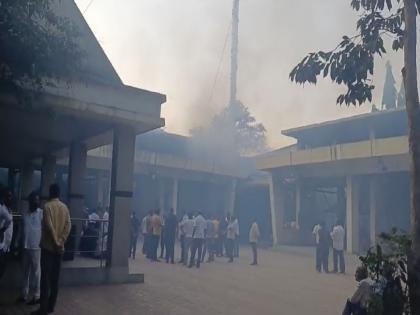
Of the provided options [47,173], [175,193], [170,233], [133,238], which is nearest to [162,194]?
[175,193]

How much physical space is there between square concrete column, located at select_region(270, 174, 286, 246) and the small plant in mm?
20102

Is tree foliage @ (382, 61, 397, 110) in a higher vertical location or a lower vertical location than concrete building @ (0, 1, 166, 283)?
higher

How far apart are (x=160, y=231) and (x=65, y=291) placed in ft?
21.5

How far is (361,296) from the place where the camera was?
19.5ft

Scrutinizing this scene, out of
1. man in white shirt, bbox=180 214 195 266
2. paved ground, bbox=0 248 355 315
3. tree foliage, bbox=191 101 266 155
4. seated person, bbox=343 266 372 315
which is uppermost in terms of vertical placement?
tree foliage, bbox=191 101 266 155

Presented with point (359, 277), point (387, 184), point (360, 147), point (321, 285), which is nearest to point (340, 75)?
point (359, 277)

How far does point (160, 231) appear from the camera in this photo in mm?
15195

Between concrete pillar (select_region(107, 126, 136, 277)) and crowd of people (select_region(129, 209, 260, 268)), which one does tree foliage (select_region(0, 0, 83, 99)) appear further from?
crowd of people (select_region(129, 209, 260, 268))

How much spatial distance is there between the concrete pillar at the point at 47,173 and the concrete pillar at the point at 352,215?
43.6ft

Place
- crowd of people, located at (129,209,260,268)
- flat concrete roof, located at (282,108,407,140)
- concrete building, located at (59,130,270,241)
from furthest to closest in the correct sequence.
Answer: concrete building, located at (59,130,270,241), flat concrete roof, located at (282,108,407,140), crowd of people, located at (129,209,260,268)

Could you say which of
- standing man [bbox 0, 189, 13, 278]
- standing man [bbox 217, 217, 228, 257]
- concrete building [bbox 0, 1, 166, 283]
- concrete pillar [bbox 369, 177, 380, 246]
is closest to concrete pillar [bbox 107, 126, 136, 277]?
concrete building [bbox 0, 1, 166, 283]

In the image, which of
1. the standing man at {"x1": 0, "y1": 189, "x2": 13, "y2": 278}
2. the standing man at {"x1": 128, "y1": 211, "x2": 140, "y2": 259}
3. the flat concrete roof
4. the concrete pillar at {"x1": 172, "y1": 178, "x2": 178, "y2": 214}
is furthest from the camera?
the concrete pillar at {"x1": 172, "y1": 178, "x2": 178, "y2": 214}

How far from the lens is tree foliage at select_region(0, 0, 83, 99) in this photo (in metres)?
5.84

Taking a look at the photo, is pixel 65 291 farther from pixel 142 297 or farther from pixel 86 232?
pixel 86 232
